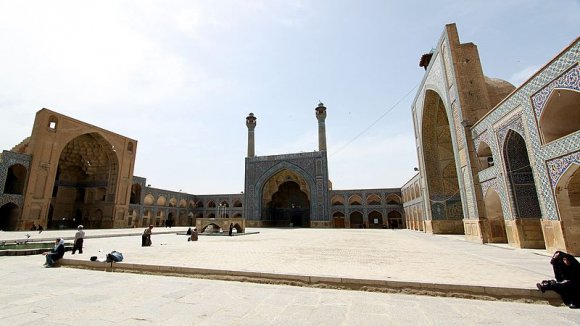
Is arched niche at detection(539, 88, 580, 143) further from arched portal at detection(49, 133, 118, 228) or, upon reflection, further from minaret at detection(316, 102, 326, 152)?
arched portal at detection(49, 133, 118, 228)

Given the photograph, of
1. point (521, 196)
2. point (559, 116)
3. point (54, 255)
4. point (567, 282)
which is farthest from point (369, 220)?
point (54, 255)

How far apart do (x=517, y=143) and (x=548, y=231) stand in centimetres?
333

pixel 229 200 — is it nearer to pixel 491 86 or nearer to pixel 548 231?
pixel 491 86

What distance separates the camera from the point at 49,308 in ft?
10.4

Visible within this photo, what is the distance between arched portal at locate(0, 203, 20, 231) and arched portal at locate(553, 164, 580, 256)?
2962cm

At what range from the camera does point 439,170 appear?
16.2 meters

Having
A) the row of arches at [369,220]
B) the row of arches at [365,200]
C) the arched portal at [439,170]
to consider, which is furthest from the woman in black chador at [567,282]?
the row of arches at [365,200]

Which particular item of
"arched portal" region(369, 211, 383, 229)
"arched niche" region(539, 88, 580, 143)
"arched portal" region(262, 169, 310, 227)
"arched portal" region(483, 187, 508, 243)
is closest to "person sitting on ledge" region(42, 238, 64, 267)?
"arched niche" region(539, 88, 580, 143)

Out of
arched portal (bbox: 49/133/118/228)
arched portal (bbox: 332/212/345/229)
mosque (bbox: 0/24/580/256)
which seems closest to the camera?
mosque (bbox: 0/24/580/256)

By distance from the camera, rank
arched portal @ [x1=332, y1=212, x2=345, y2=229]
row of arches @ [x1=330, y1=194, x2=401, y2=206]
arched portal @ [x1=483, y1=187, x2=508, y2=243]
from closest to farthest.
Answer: arched portal @ [x1=483, y1=187, x2=508, y2=243] < row of arches @ [x1=330, y1=194, x2=401, y2=206] < arched portal @ [x1=332, y1=212, x2=345, y2=229]

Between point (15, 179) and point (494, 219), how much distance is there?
31.7 m

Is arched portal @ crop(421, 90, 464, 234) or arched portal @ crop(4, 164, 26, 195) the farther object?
arched portal @ crop(4, 164, 26, 195)

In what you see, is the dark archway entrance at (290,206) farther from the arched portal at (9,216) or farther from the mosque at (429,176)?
the arched portal at (9,216)

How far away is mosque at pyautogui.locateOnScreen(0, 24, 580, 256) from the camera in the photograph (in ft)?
23.6
